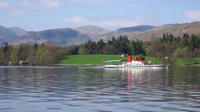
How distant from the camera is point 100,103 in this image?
1302 inches

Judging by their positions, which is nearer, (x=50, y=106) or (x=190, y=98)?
(x=50, y=106)

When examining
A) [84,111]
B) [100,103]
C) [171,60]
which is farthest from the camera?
[171,60]

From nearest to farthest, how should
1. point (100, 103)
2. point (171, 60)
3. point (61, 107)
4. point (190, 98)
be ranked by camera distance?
1. point (61, 107)
2. point (100, 103)
3. point (190, 98)
4. point (171, 60)

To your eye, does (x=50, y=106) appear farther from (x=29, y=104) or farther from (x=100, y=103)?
(x=100, y=103)

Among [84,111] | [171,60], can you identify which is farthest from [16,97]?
[171,60]

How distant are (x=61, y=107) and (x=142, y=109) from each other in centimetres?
627

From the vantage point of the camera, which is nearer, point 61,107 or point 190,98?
point 61,107

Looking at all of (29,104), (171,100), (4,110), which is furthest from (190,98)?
(4,110)

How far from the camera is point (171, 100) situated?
3516 cm

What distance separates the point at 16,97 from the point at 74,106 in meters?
8.62

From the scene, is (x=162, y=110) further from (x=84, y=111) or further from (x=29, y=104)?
(x=29, y=104)

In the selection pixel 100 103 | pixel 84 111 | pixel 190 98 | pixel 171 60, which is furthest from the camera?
pixel 171 60

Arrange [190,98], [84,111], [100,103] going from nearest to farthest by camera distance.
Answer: [84,111] → [100,103] → [190,98]

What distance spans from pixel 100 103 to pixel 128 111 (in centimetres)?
469
